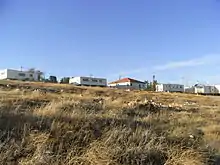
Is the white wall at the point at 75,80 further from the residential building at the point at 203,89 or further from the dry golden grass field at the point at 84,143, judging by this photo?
the dry golden grass field at the point at 84,143

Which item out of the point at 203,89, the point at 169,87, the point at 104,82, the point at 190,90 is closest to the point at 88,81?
the point at 104,82

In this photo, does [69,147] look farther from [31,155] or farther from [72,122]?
[72,122]

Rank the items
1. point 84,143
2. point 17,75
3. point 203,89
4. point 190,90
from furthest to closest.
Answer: point 190,90 < point 203,89 < point 17,75 < point 84,143

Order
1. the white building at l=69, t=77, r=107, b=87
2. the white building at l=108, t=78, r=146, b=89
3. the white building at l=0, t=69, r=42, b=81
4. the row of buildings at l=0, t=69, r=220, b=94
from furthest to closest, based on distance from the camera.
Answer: the white building at l=108, t=78, r=146, b=89, the white building at l=69, t=77, r=107, b=87, the row of buildings at l=0, t=69, r=220, b=94, the white building at l=0, t=69, r=42, b=81

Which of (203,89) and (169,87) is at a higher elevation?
(169,87)

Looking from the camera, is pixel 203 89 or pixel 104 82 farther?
pixel 203 89

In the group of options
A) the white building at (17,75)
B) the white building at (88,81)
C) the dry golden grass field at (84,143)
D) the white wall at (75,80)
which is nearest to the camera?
the dry golden grass field at (84,143)

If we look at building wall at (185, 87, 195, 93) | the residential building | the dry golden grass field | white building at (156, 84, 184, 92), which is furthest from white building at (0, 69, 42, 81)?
the dry golden grass field

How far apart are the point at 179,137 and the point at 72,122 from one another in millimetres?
2533

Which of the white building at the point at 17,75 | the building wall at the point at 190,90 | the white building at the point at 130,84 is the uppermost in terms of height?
the white building at the point at 17,75

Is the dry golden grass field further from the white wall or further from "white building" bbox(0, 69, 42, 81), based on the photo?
the white wall

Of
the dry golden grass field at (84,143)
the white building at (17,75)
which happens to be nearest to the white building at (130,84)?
the white building at (17,75)

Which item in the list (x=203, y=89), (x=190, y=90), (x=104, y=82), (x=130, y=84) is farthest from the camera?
(x=190, y=90)

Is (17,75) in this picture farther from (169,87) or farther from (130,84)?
(169,87)
